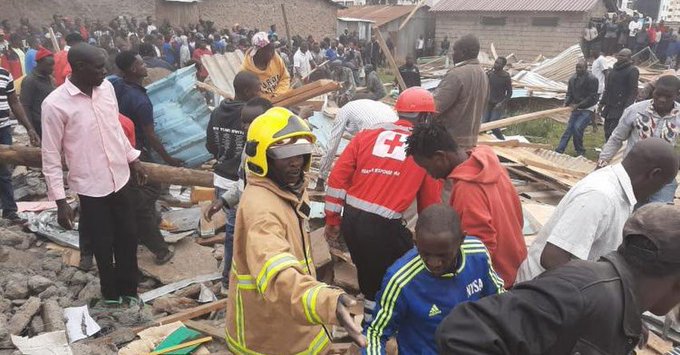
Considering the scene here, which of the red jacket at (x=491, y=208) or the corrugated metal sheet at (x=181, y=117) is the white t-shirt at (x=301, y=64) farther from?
the red jacket at (x=491, y=208)

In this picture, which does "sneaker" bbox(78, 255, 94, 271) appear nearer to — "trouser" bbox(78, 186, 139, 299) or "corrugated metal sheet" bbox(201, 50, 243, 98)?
"trouser" bbox(78, 186, 139, 299)

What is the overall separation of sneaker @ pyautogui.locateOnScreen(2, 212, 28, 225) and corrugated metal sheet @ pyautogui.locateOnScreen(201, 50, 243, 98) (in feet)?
14.2

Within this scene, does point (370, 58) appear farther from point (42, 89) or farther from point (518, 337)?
point (518, 337)

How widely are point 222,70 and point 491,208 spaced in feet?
26.1

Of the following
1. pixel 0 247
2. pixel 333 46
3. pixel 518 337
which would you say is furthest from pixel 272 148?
pixel 333 46

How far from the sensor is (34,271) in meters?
4.86

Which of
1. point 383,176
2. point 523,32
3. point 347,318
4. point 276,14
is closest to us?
point 347,318

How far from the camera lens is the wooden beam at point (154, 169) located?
211 inches

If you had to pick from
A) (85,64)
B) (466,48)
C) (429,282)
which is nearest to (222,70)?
(466,48)

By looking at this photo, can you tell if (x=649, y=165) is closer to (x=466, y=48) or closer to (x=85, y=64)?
(x=466, y=48)

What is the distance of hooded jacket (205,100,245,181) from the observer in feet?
14.9

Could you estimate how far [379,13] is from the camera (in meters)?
30.0

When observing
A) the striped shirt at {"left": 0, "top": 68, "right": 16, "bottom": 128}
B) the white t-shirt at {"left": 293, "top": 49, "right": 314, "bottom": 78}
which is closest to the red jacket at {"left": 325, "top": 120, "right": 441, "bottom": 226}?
the striped shirt at {"left": 0, "top": 68, "right": 16, "bottom": 128}

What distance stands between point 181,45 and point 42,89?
10.4 m
